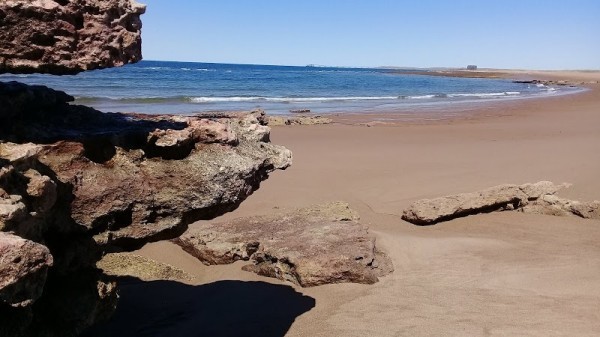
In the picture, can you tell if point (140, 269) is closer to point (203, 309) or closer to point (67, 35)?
point (203, 309)

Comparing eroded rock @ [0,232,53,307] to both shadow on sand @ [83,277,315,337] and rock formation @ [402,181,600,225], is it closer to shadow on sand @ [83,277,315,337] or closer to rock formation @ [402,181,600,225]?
shadow on sand @ [83,277,315,337]

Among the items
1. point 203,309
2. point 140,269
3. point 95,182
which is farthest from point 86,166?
point 140,269

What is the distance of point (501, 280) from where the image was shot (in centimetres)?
630

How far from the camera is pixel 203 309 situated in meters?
5.67

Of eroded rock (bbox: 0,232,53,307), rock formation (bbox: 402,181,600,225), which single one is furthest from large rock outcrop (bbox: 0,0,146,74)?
rock formation (bbox: 402,181,600,225)

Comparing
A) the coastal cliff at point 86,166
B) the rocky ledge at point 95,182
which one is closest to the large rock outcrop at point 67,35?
the coastal cliff at point 86,166

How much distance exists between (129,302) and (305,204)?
435 centimetres

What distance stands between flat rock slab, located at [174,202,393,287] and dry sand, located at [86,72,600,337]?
5.4 inches

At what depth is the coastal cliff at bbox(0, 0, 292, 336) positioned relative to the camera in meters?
3.45

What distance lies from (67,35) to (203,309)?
304cm

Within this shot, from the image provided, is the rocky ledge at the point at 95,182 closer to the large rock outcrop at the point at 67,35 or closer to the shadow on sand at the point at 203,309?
the large rock outcrop at the point at 67,35

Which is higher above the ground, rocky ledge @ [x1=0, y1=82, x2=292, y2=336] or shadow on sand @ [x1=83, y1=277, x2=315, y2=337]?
rocky ledge @ [x1=0, y1=82, x2=292, y2=336]

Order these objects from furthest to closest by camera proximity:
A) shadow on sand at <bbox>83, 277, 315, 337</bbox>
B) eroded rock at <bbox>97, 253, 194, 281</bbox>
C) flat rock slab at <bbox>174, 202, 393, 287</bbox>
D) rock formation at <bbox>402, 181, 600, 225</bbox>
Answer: rock formation at <bbox>402, 181, 600, 225</bbox> < eroded rock at <bbox>97, 253, 194, 281</bbox> < flat rock slab at <bbox>174, 202, 393, 287</bbox> < shadow on sand at <bbox>83, 277, 315, 337</bbox>

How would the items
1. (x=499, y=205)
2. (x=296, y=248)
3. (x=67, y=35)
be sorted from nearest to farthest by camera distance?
1. (x=67, y=35)
2. (x=296, y=248)
3. (x=499, y=205)
